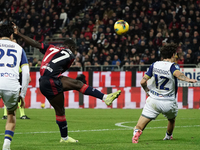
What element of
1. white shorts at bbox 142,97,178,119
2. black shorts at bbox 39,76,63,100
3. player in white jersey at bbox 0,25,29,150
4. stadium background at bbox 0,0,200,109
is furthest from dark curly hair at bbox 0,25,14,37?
stadium background at bbox 0,0,200,109

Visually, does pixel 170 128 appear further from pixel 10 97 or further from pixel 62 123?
pixel 10 97

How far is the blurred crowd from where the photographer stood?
69.2ft

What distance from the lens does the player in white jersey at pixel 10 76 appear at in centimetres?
618

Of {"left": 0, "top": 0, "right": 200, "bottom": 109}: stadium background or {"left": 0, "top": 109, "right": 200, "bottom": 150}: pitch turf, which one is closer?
{"left": 0, "top": 109, "right": 200, "bottom": 150}: pitch turf

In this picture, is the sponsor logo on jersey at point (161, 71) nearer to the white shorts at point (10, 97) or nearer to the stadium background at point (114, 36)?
the white shorts at point (10, 97)

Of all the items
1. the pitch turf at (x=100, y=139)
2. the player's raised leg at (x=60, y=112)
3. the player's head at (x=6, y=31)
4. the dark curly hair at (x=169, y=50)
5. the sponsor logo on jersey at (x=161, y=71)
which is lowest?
the pitch turf at (x=100, y=139)

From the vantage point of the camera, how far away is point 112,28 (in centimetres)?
2302

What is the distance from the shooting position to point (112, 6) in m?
24.7

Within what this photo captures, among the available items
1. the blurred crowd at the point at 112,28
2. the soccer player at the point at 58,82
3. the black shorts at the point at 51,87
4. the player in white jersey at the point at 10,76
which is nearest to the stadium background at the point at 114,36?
the blurred crowd at the point at 112,28

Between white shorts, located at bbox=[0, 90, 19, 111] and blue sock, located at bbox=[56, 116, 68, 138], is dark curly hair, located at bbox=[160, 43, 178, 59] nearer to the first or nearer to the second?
blue sock, located at bbox=[56, 116, 68, 138]

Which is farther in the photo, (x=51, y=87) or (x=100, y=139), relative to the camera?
(x=100, y=139)

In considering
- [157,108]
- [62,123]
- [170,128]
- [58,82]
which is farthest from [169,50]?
[62,123]

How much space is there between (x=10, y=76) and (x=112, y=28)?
17.1 metres

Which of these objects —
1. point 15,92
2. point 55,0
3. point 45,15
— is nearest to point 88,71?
point 45,15
